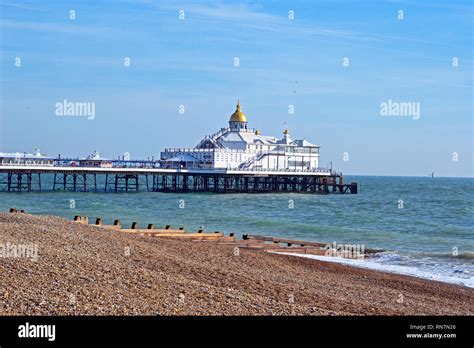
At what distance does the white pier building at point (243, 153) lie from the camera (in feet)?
264

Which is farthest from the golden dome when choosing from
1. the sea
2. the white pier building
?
the sea

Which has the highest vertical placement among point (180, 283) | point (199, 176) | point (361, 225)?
point (199, 176)

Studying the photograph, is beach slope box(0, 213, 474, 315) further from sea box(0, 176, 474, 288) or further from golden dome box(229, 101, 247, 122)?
golden dome box(229, 101, 247, 122)

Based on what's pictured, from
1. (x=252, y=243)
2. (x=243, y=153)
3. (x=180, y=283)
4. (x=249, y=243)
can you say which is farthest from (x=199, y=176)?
(x=180, y=283)

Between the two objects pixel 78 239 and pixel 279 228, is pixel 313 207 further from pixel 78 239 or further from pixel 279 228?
pixel 78 239

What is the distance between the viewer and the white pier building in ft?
264

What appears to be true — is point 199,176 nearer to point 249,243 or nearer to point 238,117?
point 238,117

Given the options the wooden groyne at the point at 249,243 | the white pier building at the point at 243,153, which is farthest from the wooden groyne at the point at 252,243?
the white pier building at the point at 243,153

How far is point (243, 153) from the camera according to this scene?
81750 millimetres

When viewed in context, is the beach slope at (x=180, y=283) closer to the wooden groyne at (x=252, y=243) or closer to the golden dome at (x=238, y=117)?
the wooden groyne at (x=252, y=243)

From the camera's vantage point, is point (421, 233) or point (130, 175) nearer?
point (421, 233)

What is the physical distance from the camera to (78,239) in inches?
650

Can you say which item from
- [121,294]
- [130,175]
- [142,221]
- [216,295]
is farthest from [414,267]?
[130,175]
